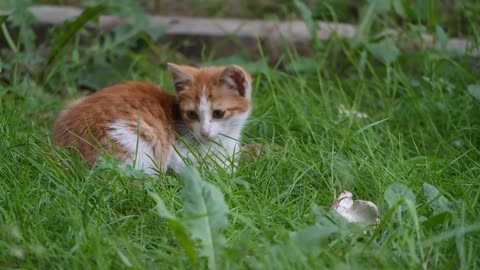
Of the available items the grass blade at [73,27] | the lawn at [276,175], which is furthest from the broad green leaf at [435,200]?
the grass blade at [73,27]

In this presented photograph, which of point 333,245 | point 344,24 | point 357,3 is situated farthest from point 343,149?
point 357,3

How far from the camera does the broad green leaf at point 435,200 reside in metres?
2.93

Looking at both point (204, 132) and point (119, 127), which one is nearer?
point (119, 127)

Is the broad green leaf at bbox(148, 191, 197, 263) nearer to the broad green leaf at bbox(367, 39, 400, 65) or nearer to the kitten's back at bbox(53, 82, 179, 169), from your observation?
the kitten's back at bbox(53, 82, 179, 169)

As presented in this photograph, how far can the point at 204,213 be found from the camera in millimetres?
2609

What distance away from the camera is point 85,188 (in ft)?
10.2

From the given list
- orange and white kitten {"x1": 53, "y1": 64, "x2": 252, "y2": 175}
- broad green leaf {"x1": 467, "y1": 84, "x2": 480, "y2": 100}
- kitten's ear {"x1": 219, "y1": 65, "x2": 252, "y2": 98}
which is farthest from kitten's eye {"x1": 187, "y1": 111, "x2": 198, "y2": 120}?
broad green leaf {"x1": 467, "y1": 84, "x2": 480, "y2": 100}

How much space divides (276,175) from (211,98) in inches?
27.4

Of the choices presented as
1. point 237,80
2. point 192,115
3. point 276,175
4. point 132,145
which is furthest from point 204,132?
point 276,175

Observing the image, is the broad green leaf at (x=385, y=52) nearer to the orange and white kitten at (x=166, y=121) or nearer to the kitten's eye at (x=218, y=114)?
the orange and white kitten at (x=166, y=121)

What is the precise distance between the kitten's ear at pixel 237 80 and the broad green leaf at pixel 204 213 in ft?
4.16

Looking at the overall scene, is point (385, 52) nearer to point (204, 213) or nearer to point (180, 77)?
point (180, 77)

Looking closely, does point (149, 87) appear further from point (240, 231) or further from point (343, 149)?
point (240, 231)

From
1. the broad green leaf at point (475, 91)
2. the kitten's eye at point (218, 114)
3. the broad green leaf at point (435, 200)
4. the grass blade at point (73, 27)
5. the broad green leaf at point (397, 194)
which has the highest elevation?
the grass blade at point (73, 27)
